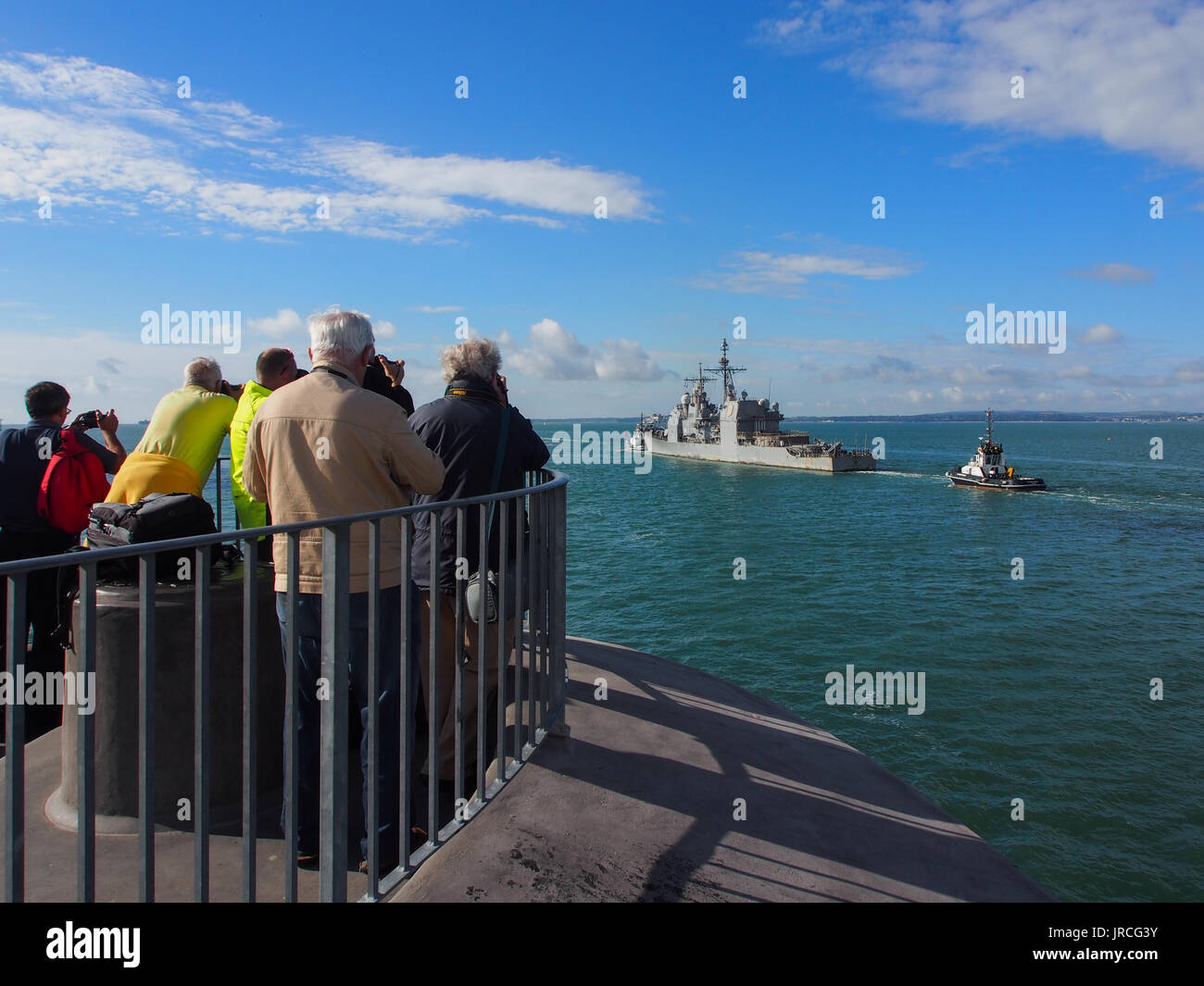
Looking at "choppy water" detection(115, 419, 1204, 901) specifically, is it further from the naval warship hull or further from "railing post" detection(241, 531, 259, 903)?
the naval warship hull

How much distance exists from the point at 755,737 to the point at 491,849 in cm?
275

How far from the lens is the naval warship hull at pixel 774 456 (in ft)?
259

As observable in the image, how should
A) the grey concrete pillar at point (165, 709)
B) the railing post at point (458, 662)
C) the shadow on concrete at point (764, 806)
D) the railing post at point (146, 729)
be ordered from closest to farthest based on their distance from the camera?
the railing post at point (146, 729), the railing post at point (458, 662), the grey concrete pillar at point (165, 709), the shadow on concrete at point (764, 806)

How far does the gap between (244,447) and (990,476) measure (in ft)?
208

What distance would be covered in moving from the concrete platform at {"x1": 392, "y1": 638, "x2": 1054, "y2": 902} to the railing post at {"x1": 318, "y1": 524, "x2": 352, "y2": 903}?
58 centimetres

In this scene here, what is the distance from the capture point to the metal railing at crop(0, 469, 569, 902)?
204 cm

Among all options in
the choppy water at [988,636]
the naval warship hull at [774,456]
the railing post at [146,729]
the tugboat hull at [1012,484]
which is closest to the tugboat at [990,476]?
the tugboat hull at [1012,484]

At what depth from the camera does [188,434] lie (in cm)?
502

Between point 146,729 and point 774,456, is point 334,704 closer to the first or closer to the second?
point 146,729

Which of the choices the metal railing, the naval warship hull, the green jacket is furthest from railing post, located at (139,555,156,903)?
the naval warship hull

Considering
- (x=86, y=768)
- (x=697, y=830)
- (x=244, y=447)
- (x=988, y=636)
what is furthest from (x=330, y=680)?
(x=988, y=636)

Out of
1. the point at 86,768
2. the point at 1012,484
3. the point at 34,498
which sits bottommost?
the point at 1012,484

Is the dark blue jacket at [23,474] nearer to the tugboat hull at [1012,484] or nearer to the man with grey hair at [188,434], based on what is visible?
the man with grey hair at [188,434]
